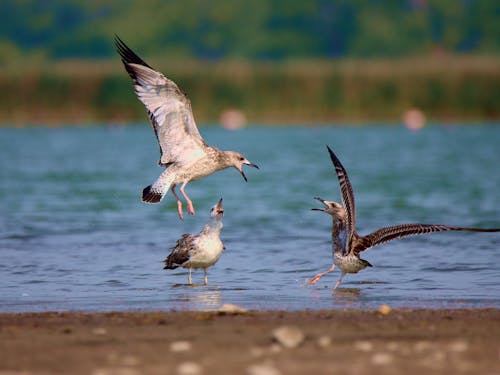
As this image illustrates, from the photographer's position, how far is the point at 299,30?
134 m

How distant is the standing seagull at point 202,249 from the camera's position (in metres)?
11.7

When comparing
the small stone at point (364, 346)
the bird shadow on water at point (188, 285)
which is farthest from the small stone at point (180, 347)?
the bird shadow on water at point (188, 285)

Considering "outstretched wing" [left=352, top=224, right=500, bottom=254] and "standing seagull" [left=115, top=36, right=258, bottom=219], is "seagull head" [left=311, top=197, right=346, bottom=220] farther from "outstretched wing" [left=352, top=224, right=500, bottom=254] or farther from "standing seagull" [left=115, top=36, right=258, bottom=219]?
"standing seagull" [left=115, top=36, right=258, bottom=219]

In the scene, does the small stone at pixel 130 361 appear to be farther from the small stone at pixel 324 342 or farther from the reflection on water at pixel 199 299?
the reflection on water at pixel 199 299

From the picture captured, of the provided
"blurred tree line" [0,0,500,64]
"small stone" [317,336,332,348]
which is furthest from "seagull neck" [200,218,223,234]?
Result: "blurred tree line" [0,0,500,64]

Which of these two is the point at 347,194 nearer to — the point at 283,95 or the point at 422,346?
the point at 422,346

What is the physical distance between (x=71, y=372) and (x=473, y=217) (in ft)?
40.9

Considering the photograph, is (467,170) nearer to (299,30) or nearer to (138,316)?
(138,316)

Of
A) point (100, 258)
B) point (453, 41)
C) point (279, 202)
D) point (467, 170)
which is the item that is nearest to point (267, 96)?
point (467, 170)

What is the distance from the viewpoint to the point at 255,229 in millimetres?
17281

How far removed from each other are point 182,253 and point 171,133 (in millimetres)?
1978

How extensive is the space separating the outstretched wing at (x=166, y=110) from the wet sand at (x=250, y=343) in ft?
13.3

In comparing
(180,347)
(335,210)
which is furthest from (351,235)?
(180,347)

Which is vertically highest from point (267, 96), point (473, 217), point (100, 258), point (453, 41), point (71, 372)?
point (453, 41)
